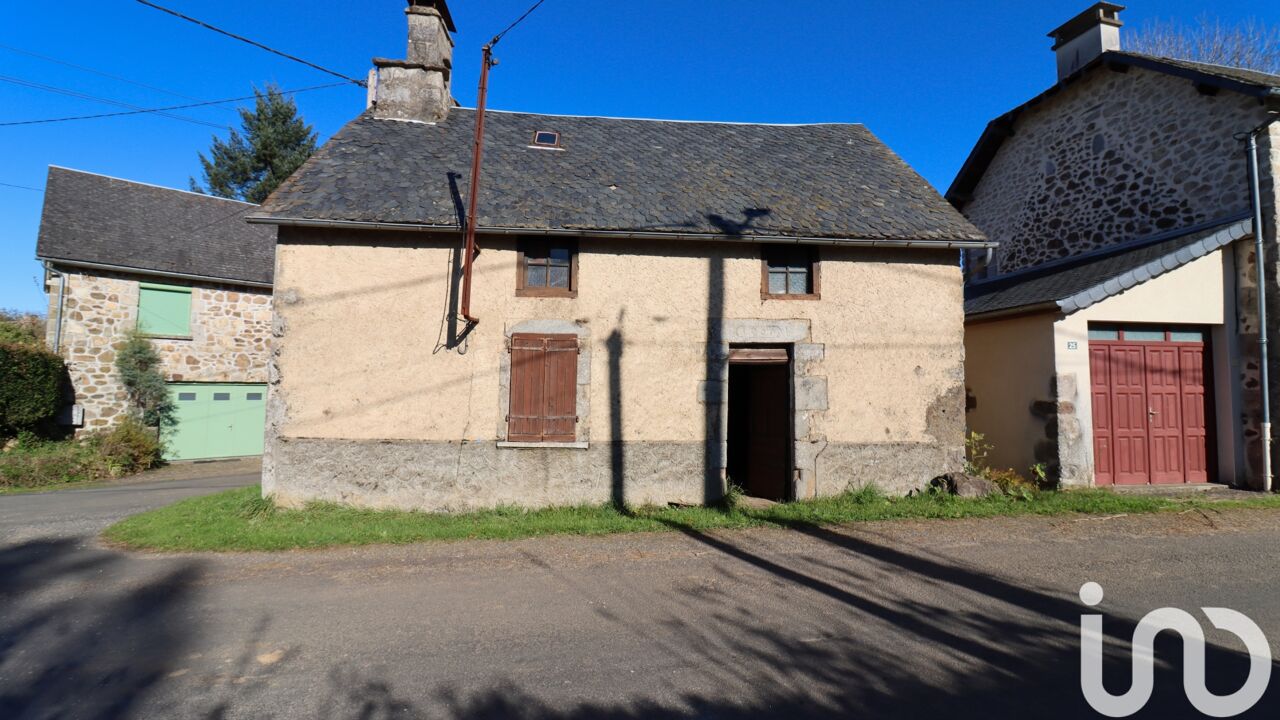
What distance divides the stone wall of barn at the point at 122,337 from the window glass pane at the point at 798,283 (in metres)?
13.9

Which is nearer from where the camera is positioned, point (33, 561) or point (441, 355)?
point (33, 561)

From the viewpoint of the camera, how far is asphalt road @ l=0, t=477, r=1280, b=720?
3.24m

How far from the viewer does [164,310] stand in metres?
14.8

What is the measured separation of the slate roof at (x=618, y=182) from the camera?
8.26 metres

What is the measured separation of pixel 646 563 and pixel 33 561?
20.0 ft

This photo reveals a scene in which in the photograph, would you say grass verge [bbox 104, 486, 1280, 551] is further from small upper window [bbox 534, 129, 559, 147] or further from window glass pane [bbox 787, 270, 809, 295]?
small upper window [bbox 534, 129, 559, 147]

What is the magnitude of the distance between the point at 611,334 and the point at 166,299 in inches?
505

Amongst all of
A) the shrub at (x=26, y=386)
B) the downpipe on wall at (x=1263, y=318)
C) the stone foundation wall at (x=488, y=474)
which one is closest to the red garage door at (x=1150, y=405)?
the downpipe on wall at (x=1263, y=318)

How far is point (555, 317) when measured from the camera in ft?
27.0

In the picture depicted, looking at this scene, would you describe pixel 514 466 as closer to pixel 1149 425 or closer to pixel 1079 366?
pixel 1079 366

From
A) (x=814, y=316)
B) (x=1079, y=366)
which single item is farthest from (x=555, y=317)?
(x=1079, y=366)

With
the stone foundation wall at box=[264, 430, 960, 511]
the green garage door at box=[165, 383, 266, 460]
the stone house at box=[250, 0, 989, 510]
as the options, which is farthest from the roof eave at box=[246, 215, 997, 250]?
the green garage door at box=[165, 383, 266, 460]

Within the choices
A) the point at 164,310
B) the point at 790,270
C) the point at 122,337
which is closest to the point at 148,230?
the point at 164,310

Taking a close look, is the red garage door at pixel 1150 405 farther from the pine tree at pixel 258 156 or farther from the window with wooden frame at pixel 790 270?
the pine tree at pixel 258 156
